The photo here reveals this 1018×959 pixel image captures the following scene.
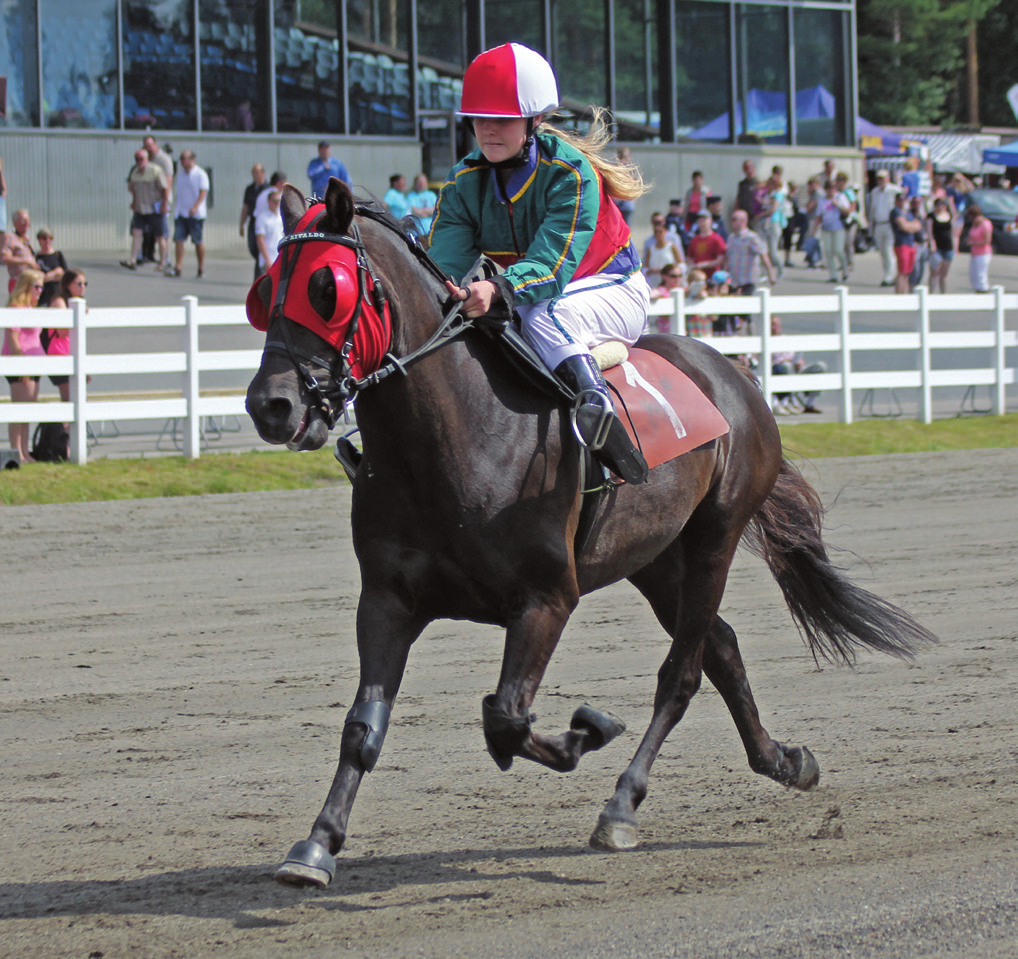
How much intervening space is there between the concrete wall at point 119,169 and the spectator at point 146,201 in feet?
7.55

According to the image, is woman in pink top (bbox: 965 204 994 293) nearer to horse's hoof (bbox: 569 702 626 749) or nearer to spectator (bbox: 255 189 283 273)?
spectator (bbox: 255 189 283 273)

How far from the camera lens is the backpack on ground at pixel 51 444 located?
12.3 meters

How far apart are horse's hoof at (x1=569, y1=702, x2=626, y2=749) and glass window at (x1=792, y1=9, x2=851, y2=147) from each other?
2792 cm

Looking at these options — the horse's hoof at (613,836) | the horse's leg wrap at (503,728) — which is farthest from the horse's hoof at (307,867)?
the horse's hoof at (613,836)

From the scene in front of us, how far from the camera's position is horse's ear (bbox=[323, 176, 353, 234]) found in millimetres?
3544

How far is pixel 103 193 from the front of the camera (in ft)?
78.6

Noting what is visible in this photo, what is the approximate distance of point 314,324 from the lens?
3.56m

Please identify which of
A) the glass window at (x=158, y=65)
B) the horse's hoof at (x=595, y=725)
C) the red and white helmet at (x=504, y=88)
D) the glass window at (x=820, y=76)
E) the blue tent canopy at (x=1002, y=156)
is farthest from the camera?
the blue tent canopy at (x=1002, y=156)

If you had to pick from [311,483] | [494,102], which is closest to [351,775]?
[494,102]

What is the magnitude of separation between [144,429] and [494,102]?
1142cm

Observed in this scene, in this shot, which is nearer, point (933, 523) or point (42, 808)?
point (42, 808)

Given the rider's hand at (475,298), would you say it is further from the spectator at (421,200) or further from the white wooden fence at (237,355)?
the spectator at (421,200)

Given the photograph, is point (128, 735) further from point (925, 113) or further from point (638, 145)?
point (925, 113)

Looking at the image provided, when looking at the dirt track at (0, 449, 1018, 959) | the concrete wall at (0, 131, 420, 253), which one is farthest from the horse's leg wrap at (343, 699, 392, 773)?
the concrete wall at (0, 131, 420, 253)
